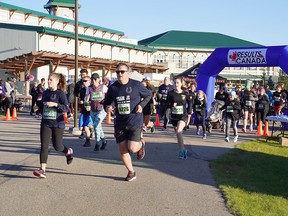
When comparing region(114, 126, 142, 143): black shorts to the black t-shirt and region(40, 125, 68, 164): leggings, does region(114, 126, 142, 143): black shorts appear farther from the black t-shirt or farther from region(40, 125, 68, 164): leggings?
the black t-shirt

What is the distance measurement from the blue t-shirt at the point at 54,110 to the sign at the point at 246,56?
11.6 metres

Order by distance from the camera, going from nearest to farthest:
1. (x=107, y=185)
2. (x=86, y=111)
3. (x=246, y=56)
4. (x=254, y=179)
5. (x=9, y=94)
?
(x=107, y=185)
(x=254, y=179)
(x=86, y=111)
(x=246, y=56)
(x=9, y=94)

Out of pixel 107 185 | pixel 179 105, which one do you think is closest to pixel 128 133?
pixel 107 185

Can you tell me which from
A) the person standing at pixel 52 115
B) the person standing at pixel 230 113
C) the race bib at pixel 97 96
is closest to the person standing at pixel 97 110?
the race bib at pixel 97 96

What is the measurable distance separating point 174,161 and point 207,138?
5.16 m

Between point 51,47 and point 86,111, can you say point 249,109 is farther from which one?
point 51,47

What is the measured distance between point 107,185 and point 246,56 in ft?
41.4

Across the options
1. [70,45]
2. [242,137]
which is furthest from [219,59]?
[70,45]

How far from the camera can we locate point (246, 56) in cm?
1817

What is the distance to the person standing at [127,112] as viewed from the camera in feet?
23.8

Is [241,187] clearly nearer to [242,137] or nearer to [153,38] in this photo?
[242,137]

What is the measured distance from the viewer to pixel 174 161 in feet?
30.9

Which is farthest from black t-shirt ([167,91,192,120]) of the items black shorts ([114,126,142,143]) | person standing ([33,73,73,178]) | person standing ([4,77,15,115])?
person standing ([4,77,15,115])

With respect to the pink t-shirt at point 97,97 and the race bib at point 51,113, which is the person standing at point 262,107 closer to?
the pink t-shirt at point 97,97
